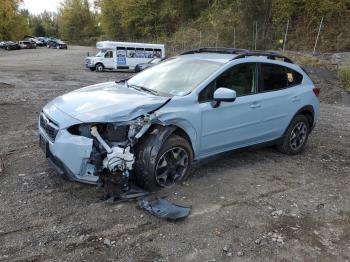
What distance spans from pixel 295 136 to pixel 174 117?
2.84m

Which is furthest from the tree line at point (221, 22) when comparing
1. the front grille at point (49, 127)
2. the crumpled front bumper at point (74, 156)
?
the crumpled front bumper at point (74, 156)

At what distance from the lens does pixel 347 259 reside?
3752 mm

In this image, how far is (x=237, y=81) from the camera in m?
5.58

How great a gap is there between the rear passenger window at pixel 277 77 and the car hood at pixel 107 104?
6.09ft

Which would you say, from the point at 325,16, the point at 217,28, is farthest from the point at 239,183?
the point at 217,28

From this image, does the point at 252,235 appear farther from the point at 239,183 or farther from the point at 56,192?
the point at 56,192

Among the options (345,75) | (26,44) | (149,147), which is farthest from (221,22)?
(26,44)

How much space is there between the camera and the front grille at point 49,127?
4.49 meters

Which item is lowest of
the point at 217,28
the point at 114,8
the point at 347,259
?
the point at 347,259

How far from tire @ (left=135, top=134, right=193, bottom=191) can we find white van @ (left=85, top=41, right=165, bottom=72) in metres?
23.5

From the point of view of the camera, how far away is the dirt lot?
3.68 m

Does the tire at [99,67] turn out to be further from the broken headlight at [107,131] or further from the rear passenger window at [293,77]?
the broken headlight at [107,131]

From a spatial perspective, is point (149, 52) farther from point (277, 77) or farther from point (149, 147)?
point (149, 147)

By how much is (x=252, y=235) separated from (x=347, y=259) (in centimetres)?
90
